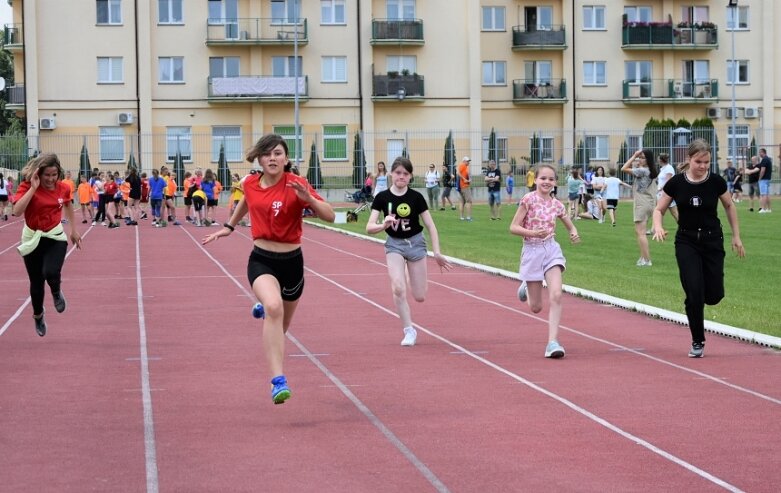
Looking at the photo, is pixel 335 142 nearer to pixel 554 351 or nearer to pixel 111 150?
pixel 111 150

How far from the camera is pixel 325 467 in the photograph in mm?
7270

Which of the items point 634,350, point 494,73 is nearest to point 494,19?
point 494,73

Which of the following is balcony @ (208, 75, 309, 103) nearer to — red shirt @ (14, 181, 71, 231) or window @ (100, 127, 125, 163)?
window @ (100, 127, 125, 163)

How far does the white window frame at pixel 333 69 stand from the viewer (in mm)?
65125

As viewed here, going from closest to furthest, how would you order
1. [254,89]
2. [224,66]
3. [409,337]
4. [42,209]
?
[409,337], [42,209], [254,89], [224,66]

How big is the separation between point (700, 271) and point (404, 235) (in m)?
2.83

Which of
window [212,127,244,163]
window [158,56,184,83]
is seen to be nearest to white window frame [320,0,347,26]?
Answer: window [212,127,244,163]

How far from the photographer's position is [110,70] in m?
63.3

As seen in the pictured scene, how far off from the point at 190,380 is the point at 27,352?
7.96 feet

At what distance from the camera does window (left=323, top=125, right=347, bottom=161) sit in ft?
195

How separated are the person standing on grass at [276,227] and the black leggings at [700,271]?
3.91 meters

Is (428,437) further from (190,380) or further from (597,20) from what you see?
(597,20)

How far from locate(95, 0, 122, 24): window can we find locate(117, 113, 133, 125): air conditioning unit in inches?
174

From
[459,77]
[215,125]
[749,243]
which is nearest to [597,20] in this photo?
[459,77]
